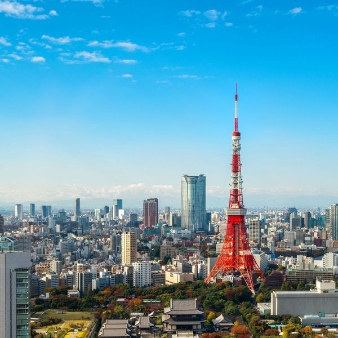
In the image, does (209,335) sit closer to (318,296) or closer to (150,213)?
(318,296)

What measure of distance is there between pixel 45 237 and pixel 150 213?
11.8 metres

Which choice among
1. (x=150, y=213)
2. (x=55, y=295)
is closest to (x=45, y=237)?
(x=150, y=213)

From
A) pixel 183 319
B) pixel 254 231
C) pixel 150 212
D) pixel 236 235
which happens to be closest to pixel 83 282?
pixel 236 235

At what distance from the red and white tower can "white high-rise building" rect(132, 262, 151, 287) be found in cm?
187

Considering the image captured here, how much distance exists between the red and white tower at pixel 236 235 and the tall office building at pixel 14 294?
372 inches

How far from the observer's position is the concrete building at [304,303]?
11.9 metres

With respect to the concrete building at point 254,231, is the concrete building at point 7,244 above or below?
above

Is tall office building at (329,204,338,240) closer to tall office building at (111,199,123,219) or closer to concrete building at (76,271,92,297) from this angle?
concrete building at (76,271,92,297)

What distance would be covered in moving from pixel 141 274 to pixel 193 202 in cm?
2331

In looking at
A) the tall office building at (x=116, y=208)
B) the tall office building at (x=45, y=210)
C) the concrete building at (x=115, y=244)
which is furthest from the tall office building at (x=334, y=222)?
the tall office building at (x=45, y=210)

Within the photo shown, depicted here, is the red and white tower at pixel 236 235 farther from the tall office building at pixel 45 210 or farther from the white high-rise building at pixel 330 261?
the tall office building at pixel 45 210

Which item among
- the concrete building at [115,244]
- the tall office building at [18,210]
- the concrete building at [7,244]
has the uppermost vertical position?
the concrete building at [7,244]

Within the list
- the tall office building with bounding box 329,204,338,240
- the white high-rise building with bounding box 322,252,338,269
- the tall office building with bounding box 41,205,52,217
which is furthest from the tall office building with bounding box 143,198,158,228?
the white high-rise building with bounding box 322,252,338,269

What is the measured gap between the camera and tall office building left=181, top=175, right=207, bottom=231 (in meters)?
38.8
